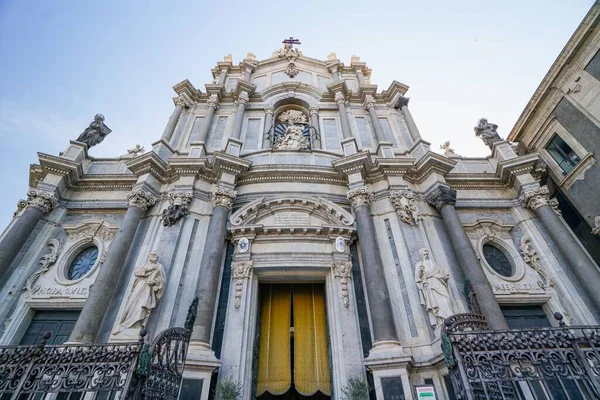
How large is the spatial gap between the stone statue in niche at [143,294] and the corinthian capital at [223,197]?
100 inches

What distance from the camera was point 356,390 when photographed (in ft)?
23.3

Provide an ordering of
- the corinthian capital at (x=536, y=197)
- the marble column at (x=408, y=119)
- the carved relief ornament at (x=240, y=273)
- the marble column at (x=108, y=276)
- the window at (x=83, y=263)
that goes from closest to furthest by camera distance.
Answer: the marble column at (x=108, y=276)
the carved relief ornament at (x=240, y=273)
the window at (x=83, y=263)
the corinthian capital at (x=536, y=197)
the marble column at (x=408, y=119)

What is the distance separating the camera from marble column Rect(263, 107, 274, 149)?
45.0 feet

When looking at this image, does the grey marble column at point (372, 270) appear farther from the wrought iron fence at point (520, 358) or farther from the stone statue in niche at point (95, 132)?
the stone statue in niche at point (95, 132)

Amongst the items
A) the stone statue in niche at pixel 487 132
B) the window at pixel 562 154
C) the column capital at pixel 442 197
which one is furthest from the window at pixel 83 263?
the window at pixel 562 154

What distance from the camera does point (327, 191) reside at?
1148cm

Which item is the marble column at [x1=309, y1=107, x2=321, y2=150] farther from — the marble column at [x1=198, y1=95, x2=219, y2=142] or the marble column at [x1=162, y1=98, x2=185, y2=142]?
the marble column at [x1=162, y1=98, x2=185, y2=142]

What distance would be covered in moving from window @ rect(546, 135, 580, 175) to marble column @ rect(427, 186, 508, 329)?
605 centimetres

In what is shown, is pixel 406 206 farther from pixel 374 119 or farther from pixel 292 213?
pixel 374 119

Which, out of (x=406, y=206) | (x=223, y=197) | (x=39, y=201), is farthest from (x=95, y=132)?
(x=406, y=206)

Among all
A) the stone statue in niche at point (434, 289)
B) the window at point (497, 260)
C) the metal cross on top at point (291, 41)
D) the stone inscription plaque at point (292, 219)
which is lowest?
the stone statue in niche at point (434, 289)

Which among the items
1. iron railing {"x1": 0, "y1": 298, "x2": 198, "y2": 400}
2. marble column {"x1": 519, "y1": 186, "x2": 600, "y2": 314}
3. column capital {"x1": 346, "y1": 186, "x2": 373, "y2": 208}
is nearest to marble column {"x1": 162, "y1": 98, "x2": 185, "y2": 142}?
column capital {"x1": 346, "y1": 186, "x2": 373, "y2": 208}

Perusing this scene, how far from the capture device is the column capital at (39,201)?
1048cm

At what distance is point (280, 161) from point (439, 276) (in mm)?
7018
